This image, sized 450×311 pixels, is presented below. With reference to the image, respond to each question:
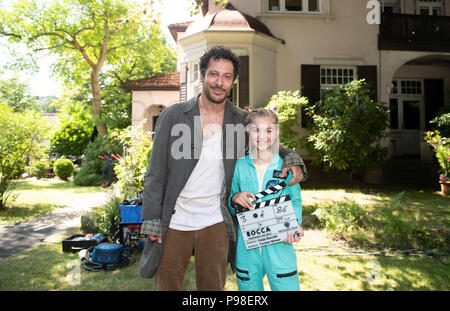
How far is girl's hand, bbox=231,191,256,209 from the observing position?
240cm

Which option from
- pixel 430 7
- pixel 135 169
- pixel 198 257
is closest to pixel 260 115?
pixel 198 257

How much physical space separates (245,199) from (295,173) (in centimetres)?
45

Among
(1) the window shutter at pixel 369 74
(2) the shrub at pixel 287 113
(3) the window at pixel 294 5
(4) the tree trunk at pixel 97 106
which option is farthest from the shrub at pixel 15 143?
(1) the window shutter at pixel 369 74

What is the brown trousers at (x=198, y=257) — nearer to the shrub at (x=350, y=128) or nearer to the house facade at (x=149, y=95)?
the shrub at (x=350, y=128)

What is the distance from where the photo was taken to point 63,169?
59.1ft

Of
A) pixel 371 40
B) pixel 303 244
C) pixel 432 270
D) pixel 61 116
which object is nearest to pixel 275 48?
pixel 371 40

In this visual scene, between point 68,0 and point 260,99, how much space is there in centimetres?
1552

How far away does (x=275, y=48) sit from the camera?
41.8 ft

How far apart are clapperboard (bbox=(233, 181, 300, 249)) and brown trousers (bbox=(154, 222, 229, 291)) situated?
0.21 m

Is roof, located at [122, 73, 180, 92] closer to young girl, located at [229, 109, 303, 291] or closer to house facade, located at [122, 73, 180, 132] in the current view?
house facade, located at [122, 73, 180, 132]

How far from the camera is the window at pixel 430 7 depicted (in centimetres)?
1490

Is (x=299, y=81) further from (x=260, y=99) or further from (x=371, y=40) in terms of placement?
(x=371, y=40)

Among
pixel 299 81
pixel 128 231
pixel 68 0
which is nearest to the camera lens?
pixel 128 231

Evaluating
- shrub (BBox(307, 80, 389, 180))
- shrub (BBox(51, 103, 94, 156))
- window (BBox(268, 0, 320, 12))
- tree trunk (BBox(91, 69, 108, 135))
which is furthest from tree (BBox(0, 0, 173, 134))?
shrub (BBox(307, 80, 389, 180))
